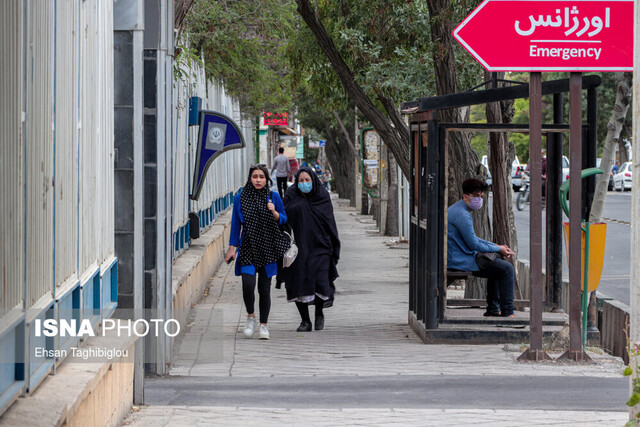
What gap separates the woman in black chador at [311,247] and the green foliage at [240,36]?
5.18m

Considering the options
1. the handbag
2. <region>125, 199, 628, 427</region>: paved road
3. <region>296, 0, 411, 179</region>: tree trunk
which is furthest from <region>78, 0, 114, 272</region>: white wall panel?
<region>296, 0, 411, 179</region>: tree trunk

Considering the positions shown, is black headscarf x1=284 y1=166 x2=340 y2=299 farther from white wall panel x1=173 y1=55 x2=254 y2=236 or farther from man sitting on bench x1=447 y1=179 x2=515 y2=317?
white wall panel x1=173 y1=55 x2=254 y2=236

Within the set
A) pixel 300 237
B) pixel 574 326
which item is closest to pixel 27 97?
pixel 574 326

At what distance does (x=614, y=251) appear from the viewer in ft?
73.5

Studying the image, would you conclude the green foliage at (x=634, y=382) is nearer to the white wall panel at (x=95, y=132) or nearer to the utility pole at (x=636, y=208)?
the utility pole at (x=636, y=208)

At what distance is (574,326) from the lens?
958 centimetres

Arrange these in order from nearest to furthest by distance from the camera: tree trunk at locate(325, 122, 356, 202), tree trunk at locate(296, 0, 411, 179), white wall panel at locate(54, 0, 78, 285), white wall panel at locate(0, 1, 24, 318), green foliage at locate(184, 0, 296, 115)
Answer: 1. white wall panel at locate(0, 1, 24, 318)
2. white wall panel at locate(54, 0, 78, 285)
3. tree trunk at locate(296, 0, 411, 179)
4. green foliage at locate(184, 0, 296, 115)
5. tree trunk at locate(325, 122, 356, 202)

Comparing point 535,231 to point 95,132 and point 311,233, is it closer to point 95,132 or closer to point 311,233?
point 311,233

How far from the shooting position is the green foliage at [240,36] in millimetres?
18492

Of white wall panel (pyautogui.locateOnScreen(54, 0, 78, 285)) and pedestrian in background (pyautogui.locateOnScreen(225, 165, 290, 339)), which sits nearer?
white wall panel (pyautogui.locateOnScreen(54, 0, 78, 285))

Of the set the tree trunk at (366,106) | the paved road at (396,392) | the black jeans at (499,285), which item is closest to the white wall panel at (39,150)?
the paved road at (396,392)

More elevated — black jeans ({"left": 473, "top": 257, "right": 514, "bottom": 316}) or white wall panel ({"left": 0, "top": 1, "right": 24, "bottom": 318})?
white wall panel ({"left": 0, "top": 1, "right": 24, "bottom": 318})

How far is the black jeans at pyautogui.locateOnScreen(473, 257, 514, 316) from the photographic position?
11.2 meters

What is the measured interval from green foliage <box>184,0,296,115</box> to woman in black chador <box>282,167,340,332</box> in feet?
17.0
